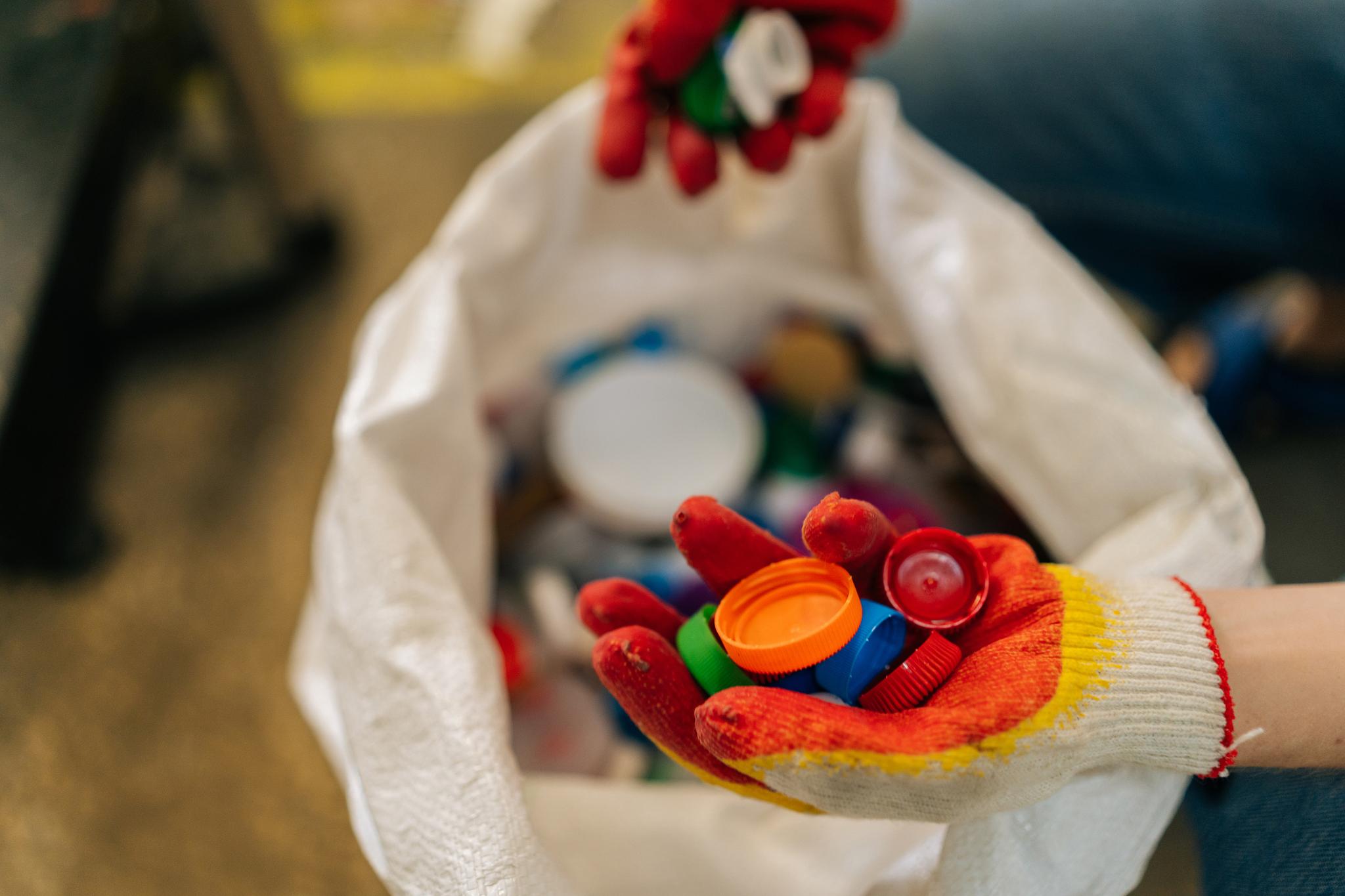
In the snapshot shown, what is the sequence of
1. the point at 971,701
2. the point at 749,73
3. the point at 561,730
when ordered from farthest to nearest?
the point at 561,730
the point at 749,73
the point at 971,701

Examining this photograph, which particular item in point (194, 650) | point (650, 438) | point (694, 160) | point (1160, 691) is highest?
point (694, 160)

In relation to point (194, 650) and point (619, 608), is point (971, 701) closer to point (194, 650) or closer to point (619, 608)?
point (619, 608)

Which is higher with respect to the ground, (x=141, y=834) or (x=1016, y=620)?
(x=1016, y=620)

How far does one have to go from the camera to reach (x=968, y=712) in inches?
11.1

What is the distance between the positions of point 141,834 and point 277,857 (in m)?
0.09

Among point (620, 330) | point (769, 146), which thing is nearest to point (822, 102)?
point (769, 146)

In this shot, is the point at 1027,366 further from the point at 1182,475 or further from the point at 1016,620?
the point at 1016,620

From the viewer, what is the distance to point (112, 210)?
683 mm

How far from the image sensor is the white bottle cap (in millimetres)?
459

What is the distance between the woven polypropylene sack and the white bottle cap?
8 cm

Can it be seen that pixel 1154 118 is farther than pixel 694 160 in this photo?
Yes

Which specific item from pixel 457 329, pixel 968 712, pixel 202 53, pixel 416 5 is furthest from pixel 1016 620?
pixel 416 5

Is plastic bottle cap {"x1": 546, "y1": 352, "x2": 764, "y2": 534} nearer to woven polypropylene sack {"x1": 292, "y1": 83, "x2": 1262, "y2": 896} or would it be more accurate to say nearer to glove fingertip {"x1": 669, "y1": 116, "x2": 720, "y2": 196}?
woven polypropylene sack {"x1": 292, "y1": 83, "x2": 1262, "y2": 896}

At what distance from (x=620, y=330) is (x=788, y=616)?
0.38 m
